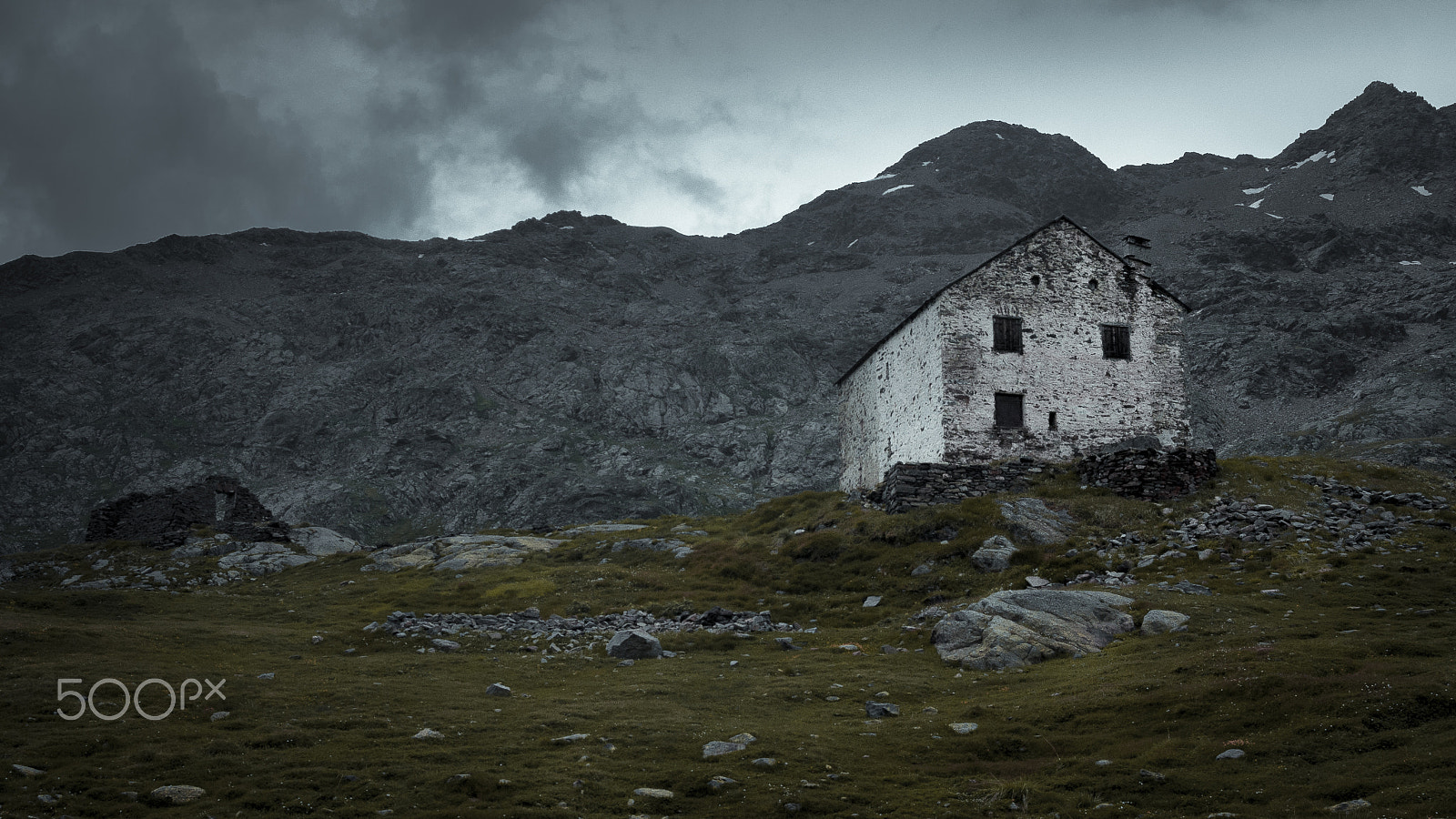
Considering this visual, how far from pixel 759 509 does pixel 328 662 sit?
31584 mm

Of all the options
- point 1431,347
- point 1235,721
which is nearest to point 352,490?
point 1235,721

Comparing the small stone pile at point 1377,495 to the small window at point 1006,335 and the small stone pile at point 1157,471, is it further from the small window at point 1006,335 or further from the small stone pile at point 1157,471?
the small window at point 1006,335

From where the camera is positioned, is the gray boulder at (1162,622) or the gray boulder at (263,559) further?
the gray boulder at (263,559)

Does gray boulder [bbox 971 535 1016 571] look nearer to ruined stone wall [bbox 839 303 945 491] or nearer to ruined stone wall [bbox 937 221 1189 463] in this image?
ruined stone wall [bbox 937 221 1189 463]

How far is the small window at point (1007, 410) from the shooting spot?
136 feet

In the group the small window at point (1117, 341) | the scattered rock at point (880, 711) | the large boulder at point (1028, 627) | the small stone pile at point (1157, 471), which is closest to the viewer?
the scattered rock at point (880, 711)

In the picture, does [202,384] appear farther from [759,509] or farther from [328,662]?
[328,662]

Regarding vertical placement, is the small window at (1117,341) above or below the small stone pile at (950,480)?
above

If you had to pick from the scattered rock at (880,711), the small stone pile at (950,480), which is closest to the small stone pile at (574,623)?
the scattered rock at (880,711)

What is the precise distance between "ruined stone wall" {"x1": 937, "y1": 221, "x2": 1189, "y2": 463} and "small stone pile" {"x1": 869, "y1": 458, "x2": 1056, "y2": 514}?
84cm

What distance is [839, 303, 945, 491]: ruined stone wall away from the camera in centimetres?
4247

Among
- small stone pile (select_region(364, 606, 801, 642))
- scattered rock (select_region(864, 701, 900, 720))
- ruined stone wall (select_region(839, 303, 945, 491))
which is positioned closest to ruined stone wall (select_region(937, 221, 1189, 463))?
ruined stone wall (select_region(839, 303, 945, 491))

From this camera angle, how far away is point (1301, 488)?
35438mm

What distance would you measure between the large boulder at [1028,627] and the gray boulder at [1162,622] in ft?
2.37
